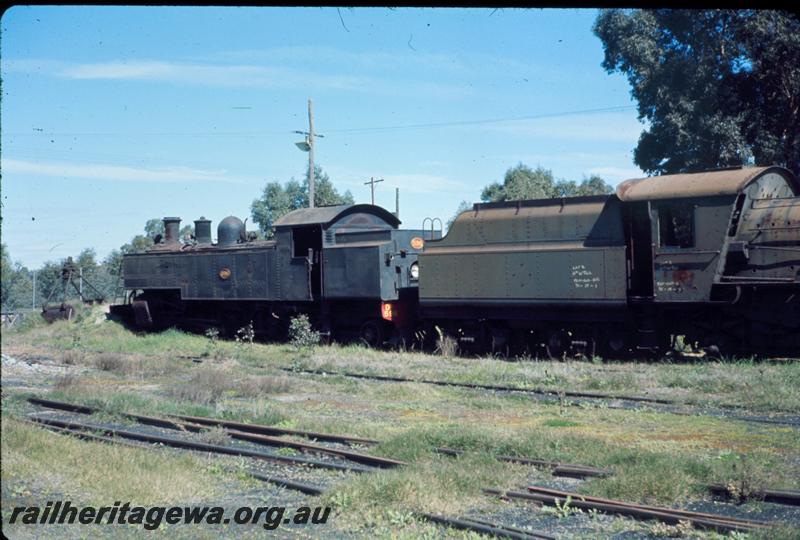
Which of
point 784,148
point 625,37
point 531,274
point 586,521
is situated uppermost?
point 625,37

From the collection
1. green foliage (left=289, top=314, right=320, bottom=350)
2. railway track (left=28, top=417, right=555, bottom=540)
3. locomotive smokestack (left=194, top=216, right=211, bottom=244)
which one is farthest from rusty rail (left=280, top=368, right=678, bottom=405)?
locomotive smokestack (left=194, top=216, right=211, bottom=244)

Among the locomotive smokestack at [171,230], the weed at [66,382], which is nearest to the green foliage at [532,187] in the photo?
the locomotive smokestack at [171,230]

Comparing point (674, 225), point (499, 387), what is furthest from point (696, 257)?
point (499, 387)

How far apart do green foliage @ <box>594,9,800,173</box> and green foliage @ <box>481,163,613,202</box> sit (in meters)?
11.2

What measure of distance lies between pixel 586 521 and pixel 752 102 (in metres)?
19.4

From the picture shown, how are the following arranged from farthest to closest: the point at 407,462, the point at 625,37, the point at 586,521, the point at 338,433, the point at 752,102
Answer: the point at 625,37 → the point at 752,102 → the point at 338,433 → the point at 407,462 → the point at 586,521

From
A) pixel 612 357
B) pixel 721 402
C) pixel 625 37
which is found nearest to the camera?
pixel 721 402

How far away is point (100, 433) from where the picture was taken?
33.0 feet

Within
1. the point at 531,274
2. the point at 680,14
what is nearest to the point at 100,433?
the point at 531,274

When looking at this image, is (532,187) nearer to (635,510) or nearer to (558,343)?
(558,343)

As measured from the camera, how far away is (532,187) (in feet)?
144

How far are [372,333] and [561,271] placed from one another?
610 centimetres

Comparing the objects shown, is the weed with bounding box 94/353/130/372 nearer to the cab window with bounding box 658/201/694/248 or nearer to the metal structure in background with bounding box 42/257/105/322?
the cab window with bounding box 658/201/694/248

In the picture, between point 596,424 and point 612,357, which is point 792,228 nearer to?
point 612,357
